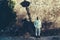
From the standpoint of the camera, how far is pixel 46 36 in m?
21.2

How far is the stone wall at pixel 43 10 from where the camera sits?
75.2 feet

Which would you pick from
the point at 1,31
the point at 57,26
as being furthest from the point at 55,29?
the point at 1,31

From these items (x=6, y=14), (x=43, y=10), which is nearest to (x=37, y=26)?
(x=6, y=14)

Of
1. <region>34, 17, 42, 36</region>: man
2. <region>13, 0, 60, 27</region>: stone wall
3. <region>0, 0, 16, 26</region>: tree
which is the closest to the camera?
<region>34, 17, 42, 36</region>: man

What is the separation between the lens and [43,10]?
23.5 m

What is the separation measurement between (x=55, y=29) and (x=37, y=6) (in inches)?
109

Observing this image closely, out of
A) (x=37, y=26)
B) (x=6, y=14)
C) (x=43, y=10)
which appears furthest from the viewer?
(x=43, y=10)

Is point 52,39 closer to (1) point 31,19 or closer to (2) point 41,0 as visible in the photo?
(1) point 31,19

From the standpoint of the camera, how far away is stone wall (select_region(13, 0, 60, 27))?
22906mm

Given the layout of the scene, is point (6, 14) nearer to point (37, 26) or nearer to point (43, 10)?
point (37, 26)

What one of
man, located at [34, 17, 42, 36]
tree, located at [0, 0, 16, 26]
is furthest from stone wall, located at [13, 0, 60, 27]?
man, located at [34, 17, 42, 36]

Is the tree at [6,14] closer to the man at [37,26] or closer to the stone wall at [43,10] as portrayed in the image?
the stone wall at [43,10]

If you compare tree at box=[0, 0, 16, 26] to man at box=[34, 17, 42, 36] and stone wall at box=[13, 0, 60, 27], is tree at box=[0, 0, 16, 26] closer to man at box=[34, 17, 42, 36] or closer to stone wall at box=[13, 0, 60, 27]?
stone wall at box=[13, 0, 60, 27]

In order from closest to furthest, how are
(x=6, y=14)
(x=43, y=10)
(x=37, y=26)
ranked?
(x=37, y=26) → (x=6, y=14) → (x=43, y=10)
